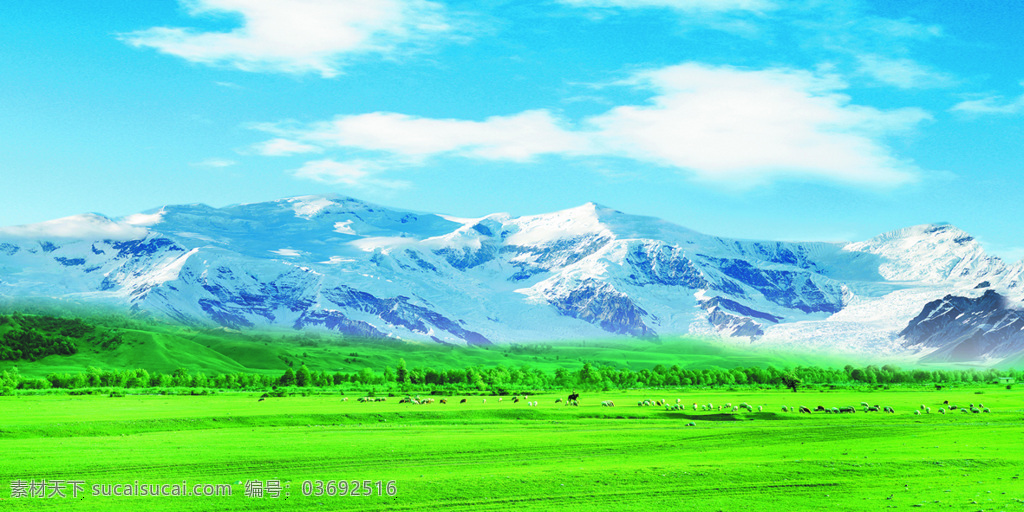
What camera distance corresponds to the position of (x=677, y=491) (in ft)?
165

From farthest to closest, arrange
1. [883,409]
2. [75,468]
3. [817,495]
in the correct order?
[883,409] < [75,468] < [817,495]

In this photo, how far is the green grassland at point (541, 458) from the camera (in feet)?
156

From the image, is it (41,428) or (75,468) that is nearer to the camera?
(75,468)

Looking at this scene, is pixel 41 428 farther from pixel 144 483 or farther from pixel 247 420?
pixel 144 483

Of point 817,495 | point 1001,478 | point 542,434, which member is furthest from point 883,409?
point 817,495

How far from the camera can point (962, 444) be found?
7181cm

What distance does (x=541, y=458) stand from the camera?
64250 millimetres

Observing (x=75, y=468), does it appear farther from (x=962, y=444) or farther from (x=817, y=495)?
(x=962, y=444)

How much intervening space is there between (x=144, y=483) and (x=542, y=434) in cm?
3951

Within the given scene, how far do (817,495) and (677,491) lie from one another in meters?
7.83

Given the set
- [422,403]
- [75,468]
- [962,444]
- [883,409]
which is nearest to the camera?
[75,468]

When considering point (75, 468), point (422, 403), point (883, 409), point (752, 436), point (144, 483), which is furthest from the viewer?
point (422, 403)

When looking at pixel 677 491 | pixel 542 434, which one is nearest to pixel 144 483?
pixel 677 491

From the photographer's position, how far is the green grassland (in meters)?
47.4
